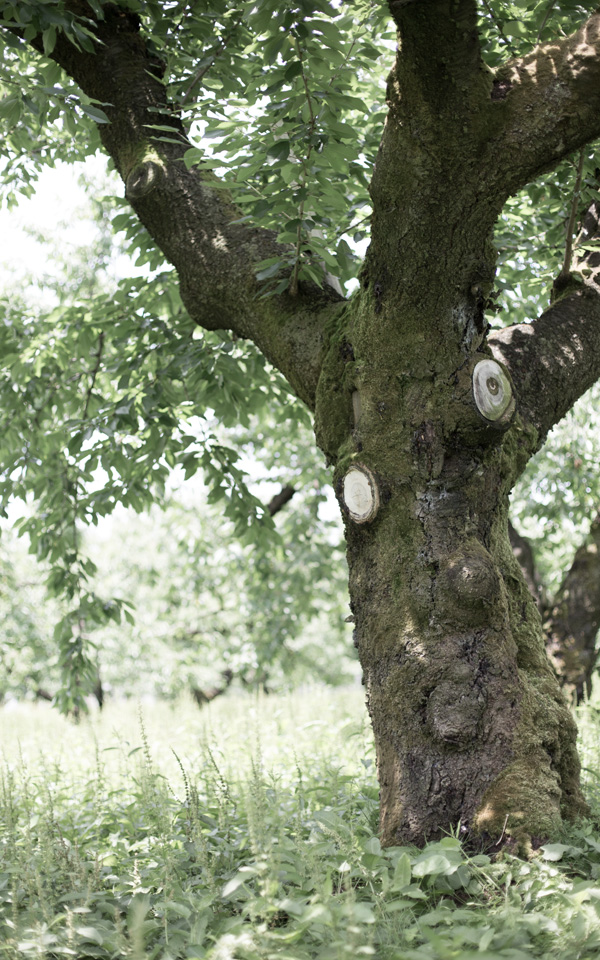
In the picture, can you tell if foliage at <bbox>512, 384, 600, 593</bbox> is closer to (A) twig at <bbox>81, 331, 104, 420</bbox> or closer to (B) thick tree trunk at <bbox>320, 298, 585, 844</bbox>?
(A) twig at <bbox>81, 331, 104, 420</bbox>

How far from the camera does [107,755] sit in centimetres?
636

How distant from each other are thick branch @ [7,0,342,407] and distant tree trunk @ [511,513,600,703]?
4035mm

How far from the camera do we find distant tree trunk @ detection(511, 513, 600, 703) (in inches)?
255

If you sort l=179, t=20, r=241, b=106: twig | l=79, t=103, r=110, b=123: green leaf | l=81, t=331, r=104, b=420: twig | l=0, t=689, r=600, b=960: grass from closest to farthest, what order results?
l=0, t=689, r=600, b=960: grass → l=79, t=103, r=110, b=123: green leaf → l=179, t=20, r=241, b=106: twig → l=81, t=331, r=104, b=420: twig

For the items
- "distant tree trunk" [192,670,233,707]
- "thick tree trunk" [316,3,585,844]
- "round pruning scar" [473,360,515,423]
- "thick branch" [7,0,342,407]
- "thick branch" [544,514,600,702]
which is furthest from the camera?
"distant tree trunk" [192,670,233,707]

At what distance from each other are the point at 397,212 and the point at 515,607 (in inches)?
64.2

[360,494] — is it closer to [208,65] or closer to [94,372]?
[208,65]

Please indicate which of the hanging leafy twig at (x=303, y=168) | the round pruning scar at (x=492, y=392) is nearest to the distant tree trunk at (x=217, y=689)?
the hanging leafy twig at (x=303, y=168)

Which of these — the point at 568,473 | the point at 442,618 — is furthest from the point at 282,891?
the point at 568,473

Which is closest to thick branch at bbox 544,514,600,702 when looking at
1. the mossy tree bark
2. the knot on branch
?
the mossy tree bark

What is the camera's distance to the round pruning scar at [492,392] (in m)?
2.84

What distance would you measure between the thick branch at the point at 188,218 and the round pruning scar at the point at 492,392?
0.77 metres

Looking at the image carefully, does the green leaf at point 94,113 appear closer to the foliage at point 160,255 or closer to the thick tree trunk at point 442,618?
the foliage at point 160,255

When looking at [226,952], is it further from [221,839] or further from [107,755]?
[107,755]
